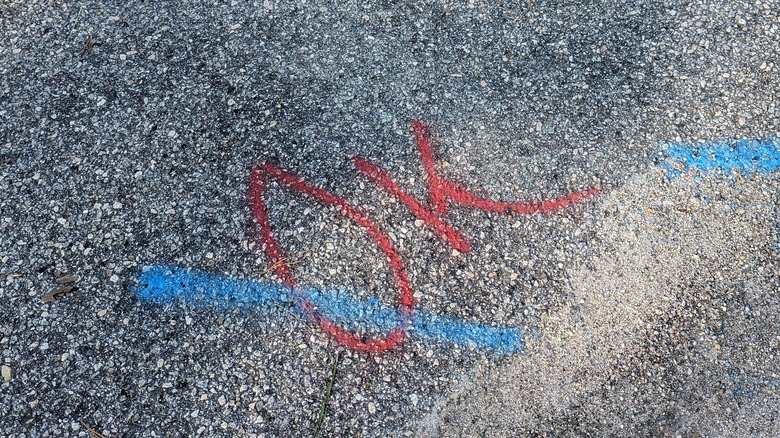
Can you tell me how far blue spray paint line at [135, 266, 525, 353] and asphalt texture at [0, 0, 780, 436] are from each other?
35 mm

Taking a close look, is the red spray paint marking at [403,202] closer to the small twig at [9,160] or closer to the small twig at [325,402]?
the small twig at [325,402]

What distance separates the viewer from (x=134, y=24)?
2.95 metres

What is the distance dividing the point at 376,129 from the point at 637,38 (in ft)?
4.22

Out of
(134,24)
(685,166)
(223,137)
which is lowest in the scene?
(685,166)

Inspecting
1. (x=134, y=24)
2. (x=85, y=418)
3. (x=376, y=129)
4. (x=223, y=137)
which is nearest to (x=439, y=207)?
(x=376, y=129)

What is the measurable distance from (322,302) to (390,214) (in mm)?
438

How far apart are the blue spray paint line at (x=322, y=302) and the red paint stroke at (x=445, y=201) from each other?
340 millimetres

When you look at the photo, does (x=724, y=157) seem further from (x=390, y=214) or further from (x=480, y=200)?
(x=390, y=214)

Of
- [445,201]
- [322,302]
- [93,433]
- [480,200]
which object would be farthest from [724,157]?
[93,433]

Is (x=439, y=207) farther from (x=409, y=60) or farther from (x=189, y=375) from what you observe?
(x=189, y=375)

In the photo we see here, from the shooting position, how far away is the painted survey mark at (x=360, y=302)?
91.4 inches

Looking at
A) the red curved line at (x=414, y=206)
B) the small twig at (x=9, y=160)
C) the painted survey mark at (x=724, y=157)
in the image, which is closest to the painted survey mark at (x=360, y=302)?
the red curved line at (x=414, y=206)

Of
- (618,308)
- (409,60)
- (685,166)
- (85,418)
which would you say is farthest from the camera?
(409,60)

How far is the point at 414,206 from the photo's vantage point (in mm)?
2514
